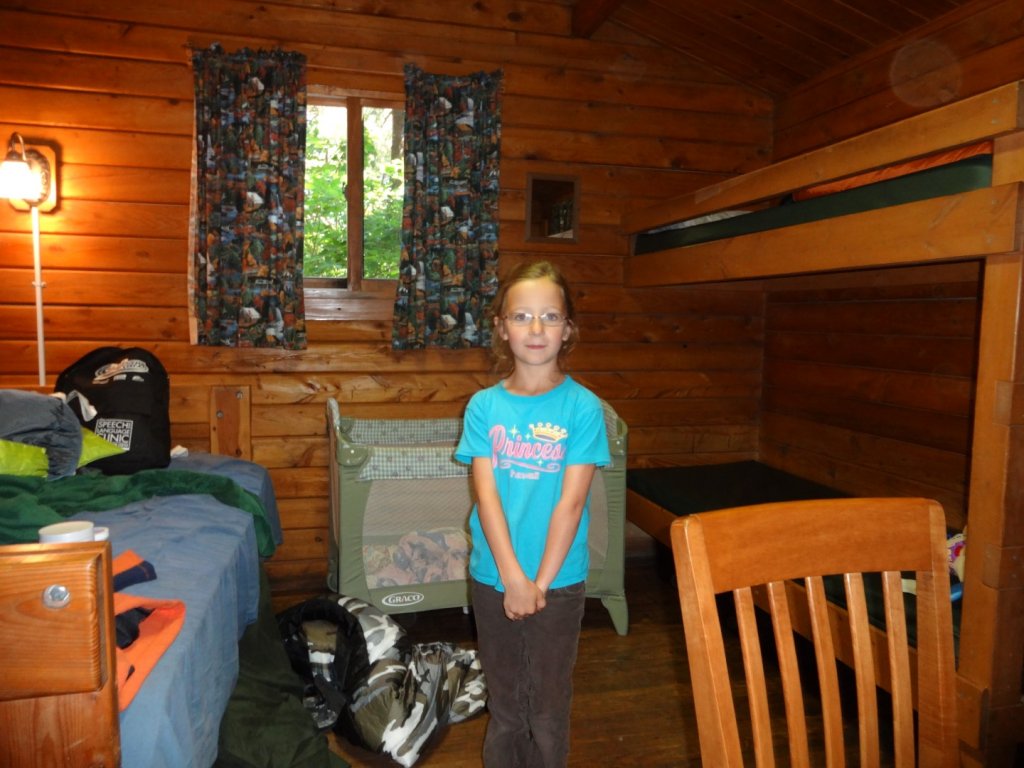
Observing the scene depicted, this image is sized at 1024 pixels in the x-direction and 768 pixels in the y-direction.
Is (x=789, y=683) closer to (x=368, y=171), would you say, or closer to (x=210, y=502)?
(x=210, y=502)

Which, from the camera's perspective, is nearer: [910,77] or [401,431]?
[910,77]

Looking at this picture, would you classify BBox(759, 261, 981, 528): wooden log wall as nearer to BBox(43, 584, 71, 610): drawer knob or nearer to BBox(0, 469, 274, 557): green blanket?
BBox(0, 469, 274, 557): green blanket

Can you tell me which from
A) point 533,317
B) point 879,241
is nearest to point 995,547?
point 879,241

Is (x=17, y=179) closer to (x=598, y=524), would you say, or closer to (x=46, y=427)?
(x=46, y=427)

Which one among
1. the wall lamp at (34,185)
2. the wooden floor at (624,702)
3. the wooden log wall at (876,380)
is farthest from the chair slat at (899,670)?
the wall lamp at (34,185)

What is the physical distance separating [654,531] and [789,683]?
2.06 meters

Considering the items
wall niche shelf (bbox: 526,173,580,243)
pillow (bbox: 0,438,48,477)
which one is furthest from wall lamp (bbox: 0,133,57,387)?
wall niche shelf (bbox: 526,173,580,243)

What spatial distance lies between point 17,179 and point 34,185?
6 centimetres

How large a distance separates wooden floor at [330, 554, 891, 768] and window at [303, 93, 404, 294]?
151 centimetres

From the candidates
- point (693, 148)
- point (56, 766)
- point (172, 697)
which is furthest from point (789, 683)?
point (693, 148)

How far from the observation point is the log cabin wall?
2646 mm

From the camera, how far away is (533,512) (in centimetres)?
131

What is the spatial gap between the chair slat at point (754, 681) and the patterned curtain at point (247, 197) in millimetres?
2382

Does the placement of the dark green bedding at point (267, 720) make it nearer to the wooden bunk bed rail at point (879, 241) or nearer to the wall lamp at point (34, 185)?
the wall lamp at point (34, 185)
